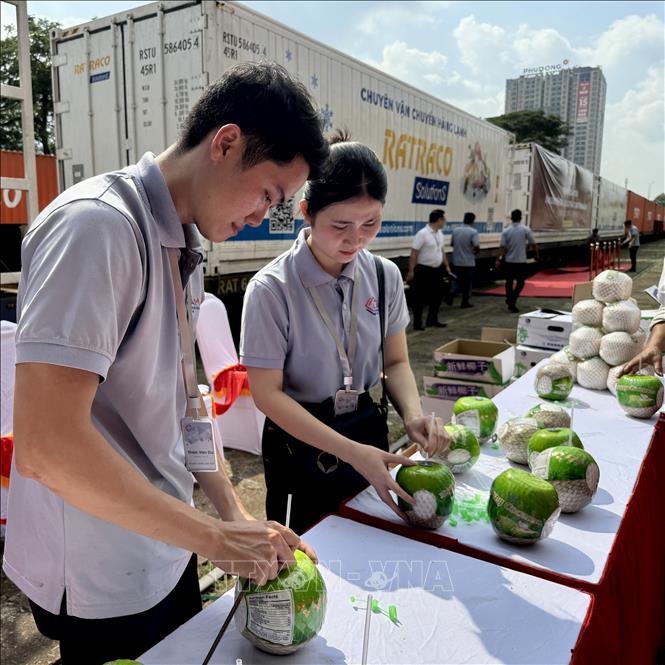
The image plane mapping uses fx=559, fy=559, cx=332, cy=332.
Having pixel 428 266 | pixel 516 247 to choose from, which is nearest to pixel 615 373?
pixel 428 266

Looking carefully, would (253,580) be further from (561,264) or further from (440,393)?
(561,264)

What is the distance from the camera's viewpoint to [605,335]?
9.48 ft

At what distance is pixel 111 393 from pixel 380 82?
25.4ft

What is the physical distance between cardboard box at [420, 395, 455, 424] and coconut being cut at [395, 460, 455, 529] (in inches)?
86.0

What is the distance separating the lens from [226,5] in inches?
209

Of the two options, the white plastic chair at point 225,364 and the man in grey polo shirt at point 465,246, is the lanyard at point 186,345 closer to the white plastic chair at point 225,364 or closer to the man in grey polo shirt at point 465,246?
the white plastic chair at point 225,364

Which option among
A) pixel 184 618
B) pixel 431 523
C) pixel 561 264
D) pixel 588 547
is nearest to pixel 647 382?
pixel 588 547

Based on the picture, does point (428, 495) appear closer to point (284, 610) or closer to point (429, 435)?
point (429, 435)

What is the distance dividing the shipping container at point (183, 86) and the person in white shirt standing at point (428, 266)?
1.91 ft

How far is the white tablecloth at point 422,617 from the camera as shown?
1041mm

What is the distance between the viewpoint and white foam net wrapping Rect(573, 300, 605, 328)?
2963 millimetres

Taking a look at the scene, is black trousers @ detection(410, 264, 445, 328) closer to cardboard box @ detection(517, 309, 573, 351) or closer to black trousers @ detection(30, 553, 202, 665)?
cardboard box @ detection(517, 309, 573, 351)

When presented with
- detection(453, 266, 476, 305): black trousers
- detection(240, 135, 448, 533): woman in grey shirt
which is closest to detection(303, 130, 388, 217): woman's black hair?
detection(240, 135, 448, 533): woman in grey shirt

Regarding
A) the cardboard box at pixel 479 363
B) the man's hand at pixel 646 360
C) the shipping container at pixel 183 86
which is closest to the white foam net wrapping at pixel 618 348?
the man's hand at pixel 646 360
